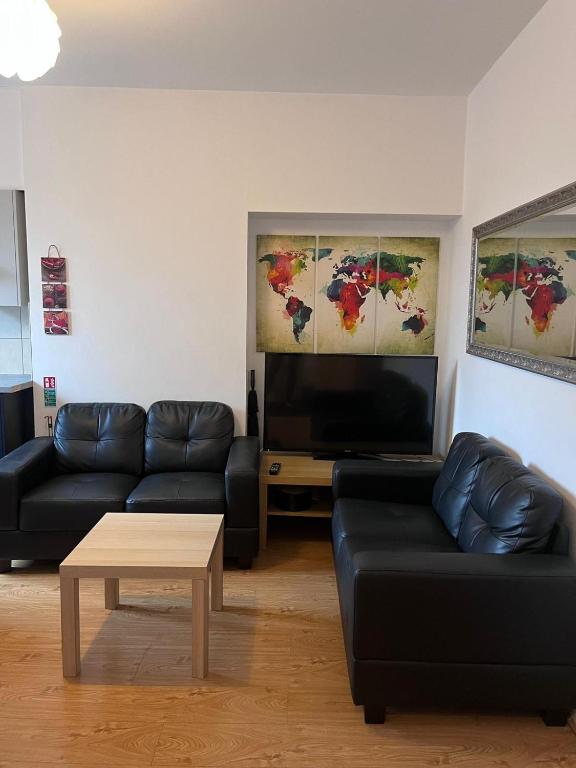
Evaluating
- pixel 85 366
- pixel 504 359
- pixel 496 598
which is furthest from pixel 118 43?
pixel 496 598

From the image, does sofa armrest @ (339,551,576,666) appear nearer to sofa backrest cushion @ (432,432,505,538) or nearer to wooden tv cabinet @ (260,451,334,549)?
sofa backrest cushion @ (432,432,505,538)

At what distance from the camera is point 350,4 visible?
2.50 meters

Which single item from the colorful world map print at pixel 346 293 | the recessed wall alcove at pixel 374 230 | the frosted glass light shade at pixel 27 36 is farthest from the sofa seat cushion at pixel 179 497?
the frosted glass light shade at pixel 27 36

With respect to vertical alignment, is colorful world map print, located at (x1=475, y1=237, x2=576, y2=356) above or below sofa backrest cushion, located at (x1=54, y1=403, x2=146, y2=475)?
above

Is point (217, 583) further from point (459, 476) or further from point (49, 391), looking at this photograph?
point (49, 391)

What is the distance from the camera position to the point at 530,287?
252 cm

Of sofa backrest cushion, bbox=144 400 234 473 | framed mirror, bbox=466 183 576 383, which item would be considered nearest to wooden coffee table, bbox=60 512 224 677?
sofa backrest cushion, bbox=144 400 234 473

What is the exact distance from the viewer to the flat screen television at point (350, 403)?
364cm

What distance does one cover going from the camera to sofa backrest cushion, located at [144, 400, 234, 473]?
3.63 metres

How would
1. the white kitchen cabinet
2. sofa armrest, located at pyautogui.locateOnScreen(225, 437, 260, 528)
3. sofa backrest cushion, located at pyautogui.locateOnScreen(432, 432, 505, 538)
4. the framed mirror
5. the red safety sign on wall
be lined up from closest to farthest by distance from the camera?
1. the framed mirror
2. sofa backrest cushion, located at pyautogui.locateOnScreen(432, 432, 505, 538)
3. sofa armrest, located at pyautogui.locateOnScreen(225, 437, 260, 528)
4. the white kitchen cabinet
5. the red safety sign on wall

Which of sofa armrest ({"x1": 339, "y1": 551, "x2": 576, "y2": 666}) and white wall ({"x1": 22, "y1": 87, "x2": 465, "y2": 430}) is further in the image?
white wall ({"x1": 22, "y1": 87, "x2": 465, "y2": 430})

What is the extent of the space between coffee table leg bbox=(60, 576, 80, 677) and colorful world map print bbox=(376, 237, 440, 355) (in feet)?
8.10

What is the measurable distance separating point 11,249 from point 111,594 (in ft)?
7.44

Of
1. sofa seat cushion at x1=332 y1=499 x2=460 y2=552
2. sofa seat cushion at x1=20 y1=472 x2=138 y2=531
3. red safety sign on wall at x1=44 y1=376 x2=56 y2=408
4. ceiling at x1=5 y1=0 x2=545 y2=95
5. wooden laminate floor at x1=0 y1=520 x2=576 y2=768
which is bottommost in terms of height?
wooden laminate floor at x1=0 y1=520 x2=576 y2=768
